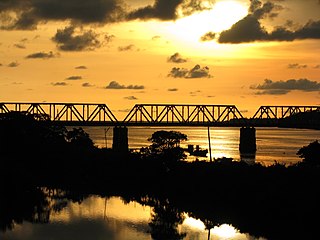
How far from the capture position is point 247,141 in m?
157

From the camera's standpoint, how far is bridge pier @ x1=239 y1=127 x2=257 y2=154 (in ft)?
504

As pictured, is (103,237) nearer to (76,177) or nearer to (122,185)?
(122,185)

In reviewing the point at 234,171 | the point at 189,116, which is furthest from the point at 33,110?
the point at 234,171

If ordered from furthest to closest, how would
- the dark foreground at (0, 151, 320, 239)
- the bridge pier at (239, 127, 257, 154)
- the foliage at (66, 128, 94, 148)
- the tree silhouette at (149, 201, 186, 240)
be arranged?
the bridge pier at (239, 127, 257, 154) → the foliage at (66, 128, 94, 148) → the dark foreground at (0, 151, 320, 239) → the tree silhouette at (149, 201, 186, 240)

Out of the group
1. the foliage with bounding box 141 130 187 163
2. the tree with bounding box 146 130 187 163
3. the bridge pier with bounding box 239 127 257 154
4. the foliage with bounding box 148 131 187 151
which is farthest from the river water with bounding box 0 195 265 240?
the bridge pier with bounding box 239 127 257 154

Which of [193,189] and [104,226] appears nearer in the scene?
[104,226]

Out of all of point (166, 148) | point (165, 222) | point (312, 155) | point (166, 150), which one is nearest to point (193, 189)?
point (165, 222)

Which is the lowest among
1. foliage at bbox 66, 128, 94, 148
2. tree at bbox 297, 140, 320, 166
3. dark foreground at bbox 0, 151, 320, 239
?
dark foreground at bbox 0, 151, 320, 239

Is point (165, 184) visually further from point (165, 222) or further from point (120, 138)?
point (120, 138)

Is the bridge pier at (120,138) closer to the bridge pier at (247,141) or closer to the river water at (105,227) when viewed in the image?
the bridge pier at (247,141)

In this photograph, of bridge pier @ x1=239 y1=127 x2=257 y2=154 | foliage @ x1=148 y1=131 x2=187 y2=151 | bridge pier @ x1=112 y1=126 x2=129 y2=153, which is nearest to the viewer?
foliage @ x1=148 y1=131 x2=187 y2=151

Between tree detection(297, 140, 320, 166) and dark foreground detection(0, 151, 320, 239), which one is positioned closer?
dark foreground detection(0, 151, 320, 239)

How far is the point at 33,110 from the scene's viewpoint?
476 ft

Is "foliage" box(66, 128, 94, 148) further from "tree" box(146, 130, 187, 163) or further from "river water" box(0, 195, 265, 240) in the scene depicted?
"river water" box(0, 195, 265, 240)
